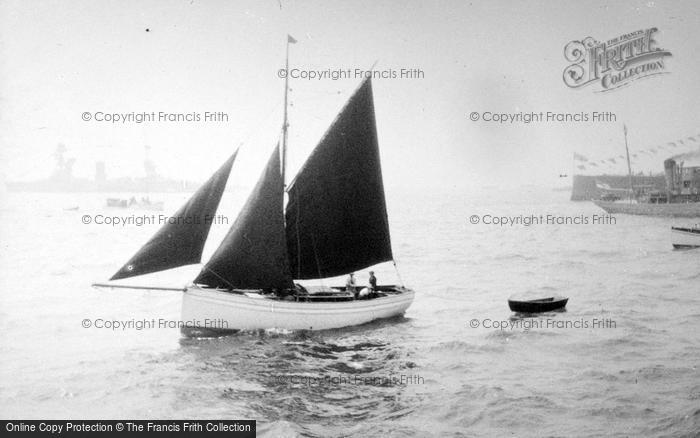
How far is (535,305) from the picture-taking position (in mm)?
14273

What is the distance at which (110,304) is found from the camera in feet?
57.7

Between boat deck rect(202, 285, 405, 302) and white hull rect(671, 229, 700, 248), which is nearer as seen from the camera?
boat deck rect(202, 285, 405, 302)

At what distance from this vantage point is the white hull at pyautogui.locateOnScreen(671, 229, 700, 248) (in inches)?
785

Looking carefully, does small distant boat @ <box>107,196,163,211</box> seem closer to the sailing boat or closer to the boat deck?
the sailing boat

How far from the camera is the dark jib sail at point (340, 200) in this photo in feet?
43.9

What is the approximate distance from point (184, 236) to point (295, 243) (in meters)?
3.08

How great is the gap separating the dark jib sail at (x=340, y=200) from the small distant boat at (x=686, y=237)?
44.0ft

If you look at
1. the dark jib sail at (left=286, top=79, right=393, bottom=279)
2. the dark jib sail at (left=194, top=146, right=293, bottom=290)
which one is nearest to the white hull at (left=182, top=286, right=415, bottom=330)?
the dark jib sail at (left=194, top=146, right=293, bottom=290)

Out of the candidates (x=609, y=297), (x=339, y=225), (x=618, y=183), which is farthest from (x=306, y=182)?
(x=618, y=183)

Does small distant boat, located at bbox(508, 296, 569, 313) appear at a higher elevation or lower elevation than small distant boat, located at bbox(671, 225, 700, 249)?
lower

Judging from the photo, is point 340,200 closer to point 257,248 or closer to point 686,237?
point 257,248

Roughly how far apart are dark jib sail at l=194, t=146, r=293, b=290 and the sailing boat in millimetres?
24

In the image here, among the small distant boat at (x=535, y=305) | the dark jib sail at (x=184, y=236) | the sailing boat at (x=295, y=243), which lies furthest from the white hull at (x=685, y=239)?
the dark jib sail at (x=184, y=236)

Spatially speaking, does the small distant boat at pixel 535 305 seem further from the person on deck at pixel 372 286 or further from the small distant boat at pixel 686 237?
the small distant boat at pixel 686 237
